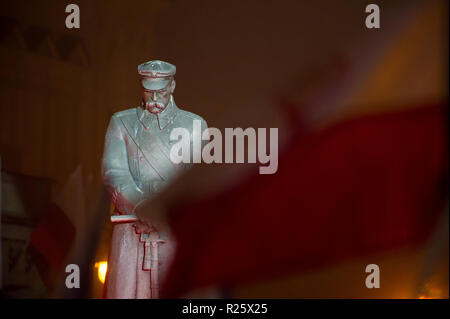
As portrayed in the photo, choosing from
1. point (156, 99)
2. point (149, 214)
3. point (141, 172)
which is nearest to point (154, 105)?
point (156, 99)

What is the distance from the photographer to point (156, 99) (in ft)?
15.6

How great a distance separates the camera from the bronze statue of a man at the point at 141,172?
15.2ft

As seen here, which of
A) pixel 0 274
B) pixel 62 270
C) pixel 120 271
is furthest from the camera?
pixel 62 270

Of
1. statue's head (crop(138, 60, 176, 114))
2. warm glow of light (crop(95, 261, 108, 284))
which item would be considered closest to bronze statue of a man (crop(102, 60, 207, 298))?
statue's head (crop(138, 60, 176, 114))

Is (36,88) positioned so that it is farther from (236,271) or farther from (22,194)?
(236,271)

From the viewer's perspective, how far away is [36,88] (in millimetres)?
6203

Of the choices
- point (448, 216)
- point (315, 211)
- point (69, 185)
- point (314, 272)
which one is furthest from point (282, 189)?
point (69, 185)

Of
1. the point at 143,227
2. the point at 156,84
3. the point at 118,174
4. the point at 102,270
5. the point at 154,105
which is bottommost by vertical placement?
the point at 102,270

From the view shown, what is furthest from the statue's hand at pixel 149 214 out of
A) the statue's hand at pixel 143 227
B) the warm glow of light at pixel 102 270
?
the warm glow of light at pixel 102 270

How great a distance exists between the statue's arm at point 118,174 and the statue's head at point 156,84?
24cm

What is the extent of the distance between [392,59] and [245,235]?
5.53 ft

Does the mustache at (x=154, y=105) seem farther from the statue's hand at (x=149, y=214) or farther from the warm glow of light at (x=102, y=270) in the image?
the warm glow of light at (x=102, y=270)

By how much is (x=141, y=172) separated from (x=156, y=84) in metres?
0.53

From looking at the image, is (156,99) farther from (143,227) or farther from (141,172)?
(143,227)
